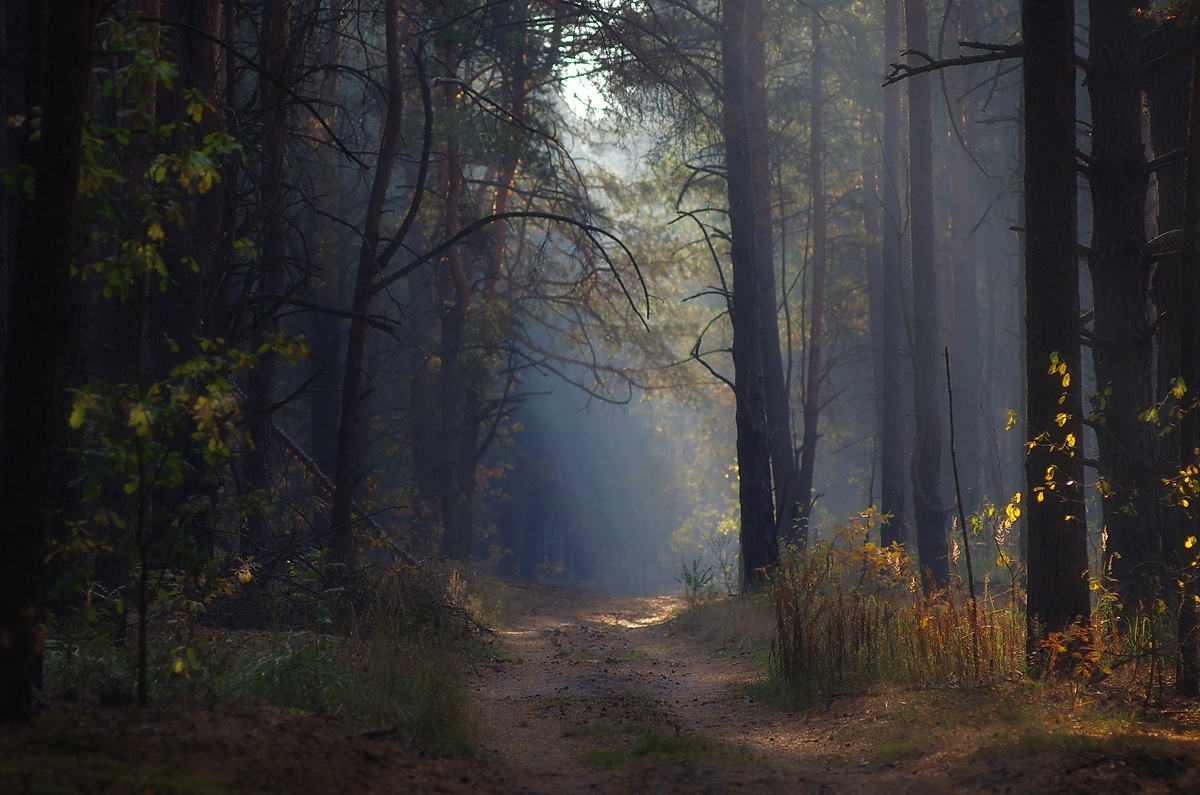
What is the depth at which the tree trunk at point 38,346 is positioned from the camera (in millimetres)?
3781

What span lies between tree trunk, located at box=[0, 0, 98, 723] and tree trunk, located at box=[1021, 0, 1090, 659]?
635cm

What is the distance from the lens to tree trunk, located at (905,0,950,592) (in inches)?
606

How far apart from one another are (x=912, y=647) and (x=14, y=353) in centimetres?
628

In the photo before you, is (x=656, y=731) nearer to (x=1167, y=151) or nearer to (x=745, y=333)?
(x=1167, y=151)

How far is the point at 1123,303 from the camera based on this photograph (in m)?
7.66

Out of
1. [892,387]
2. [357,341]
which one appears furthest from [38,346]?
[892,387]

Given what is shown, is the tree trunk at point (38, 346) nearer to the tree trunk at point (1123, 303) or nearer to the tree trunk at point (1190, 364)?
the tree trunk at point (1190, 364)

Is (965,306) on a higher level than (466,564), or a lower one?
higher

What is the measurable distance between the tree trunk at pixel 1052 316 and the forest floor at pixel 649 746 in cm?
99

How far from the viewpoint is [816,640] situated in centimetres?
788

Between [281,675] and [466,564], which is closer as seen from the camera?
[281,675]

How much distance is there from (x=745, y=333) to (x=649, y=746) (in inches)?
408

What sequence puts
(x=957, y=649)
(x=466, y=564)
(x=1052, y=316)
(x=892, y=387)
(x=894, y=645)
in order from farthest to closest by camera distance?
(x=892, y=387), (x=466, y=564), (x=894, y=645), (x=1052, y=316), (x=957, y=649)

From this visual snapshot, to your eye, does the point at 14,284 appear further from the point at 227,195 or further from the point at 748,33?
the point at 748,33
